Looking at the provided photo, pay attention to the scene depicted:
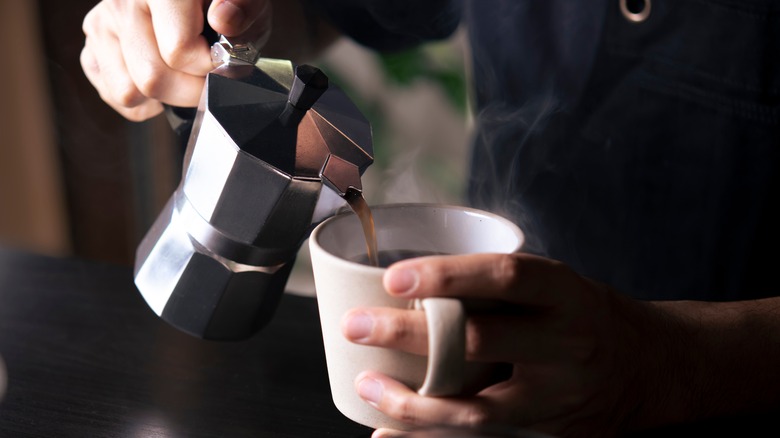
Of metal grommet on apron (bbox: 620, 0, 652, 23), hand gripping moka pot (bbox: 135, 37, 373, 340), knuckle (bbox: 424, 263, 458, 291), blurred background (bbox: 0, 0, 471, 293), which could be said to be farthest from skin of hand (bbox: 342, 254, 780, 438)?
blurred background (bbox: 0, 0, 471, 293)

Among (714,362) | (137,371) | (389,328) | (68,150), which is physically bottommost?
(68,150)

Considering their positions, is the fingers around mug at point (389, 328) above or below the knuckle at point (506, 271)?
below

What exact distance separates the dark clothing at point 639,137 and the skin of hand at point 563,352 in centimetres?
37

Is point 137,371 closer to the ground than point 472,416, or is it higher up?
closer to the ground

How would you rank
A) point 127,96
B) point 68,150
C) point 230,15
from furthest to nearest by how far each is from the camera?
1. point 68,150
2. point 127,96
3. point 230,15

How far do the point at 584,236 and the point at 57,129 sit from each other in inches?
56.9

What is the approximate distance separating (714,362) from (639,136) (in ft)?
1.47

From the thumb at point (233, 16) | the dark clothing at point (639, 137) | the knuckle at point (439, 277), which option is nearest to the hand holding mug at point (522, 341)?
the knuckle at point (439, 277)

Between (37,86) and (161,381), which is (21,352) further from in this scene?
(37,86)

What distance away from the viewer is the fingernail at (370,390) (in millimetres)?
545

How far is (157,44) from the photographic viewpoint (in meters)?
0.76

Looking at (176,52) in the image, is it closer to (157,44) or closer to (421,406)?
(157,44)

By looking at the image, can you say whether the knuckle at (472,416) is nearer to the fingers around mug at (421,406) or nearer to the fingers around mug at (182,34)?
the fingers around mug at (421,406)

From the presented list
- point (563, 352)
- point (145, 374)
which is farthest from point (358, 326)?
point (145, 374)
